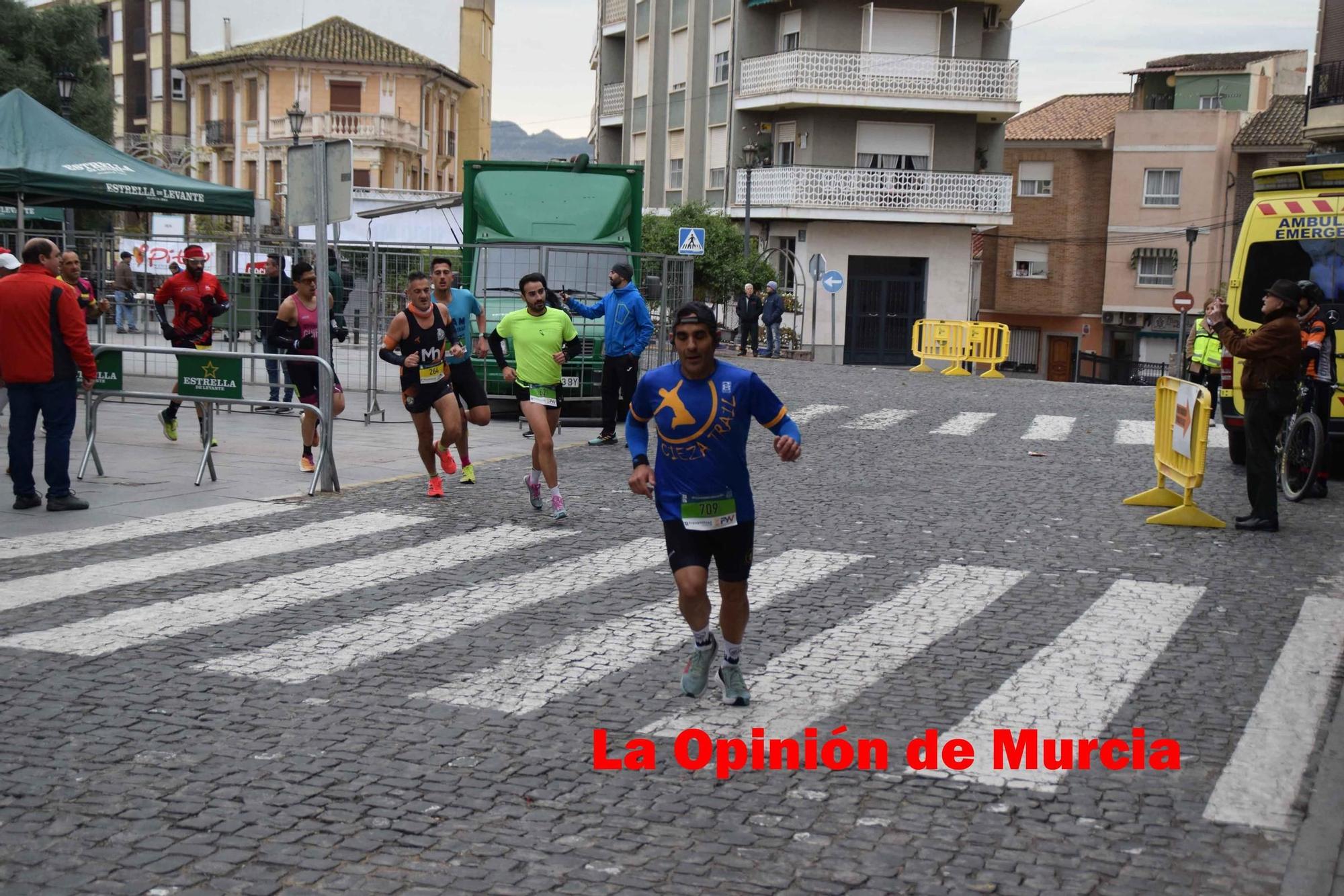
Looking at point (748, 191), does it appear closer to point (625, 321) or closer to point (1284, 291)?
point (625, 321)

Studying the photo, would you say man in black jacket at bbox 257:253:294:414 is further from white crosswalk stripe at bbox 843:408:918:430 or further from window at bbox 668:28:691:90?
window at bbox 668:28:691:90

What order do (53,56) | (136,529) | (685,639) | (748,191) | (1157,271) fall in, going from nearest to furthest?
(685,639) → (136,529) → (748,191) → (53,56) → (1157,271)

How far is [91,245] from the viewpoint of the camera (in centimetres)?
1995

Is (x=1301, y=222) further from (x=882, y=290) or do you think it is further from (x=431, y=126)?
(x=431, y=126)

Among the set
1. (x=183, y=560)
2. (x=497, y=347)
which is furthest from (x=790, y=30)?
(x=183, y=560)

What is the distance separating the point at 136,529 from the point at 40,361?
4.99ft

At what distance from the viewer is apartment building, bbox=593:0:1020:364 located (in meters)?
43.4

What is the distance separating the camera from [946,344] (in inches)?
1195

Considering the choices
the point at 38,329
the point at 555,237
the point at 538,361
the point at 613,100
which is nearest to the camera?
the point at 38,329

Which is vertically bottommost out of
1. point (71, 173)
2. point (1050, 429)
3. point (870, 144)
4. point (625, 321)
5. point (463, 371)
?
point (1050, 429)

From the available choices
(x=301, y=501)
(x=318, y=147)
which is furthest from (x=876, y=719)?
(x=318, y=147)

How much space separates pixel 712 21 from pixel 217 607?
4193cm

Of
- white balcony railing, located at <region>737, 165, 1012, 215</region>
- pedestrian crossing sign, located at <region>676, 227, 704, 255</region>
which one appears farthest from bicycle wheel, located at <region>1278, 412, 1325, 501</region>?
white balcony railing, located at <region>737, 165, 1012, 215</region>

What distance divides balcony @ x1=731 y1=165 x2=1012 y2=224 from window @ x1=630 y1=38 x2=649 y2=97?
9413mm
